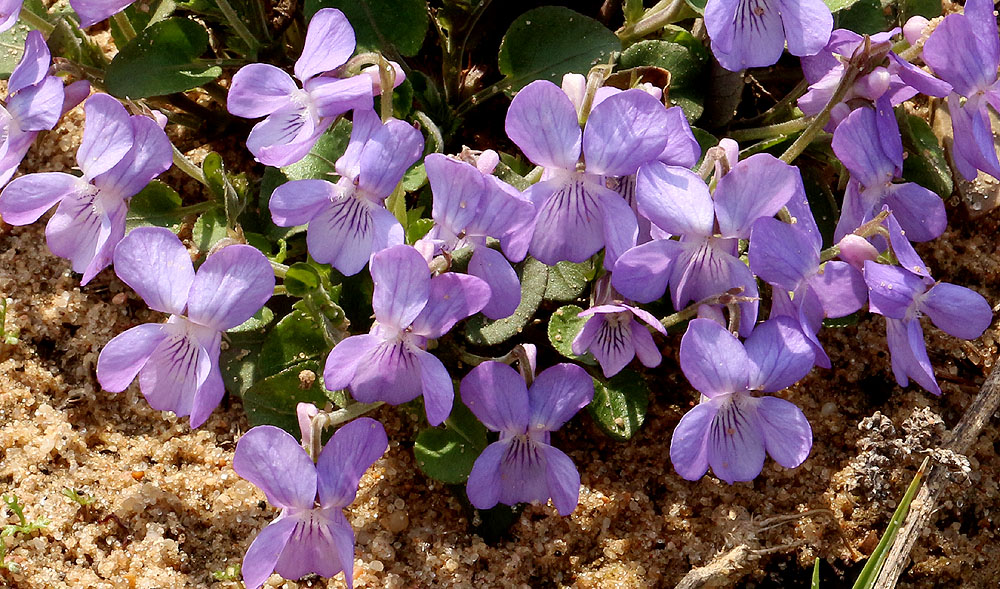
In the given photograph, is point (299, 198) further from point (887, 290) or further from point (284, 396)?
point (887, 290)

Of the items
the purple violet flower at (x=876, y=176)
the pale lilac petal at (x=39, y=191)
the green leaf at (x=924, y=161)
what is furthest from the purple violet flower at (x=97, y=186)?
the green leaf at (x=924, y=161)

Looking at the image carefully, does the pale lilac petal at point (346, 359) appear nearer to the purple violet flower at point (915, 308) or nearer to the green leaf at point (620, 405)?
the green leaf at point (620, 405)

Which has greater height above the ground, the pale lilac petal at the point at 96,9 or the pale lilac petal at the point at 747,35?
the pale lilac petal at the point at 96,9

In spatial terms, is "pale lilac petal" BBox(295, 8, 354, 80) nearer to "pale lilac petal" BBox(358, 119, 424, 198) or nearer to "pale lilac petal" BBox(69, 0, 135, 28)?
"pale lilac petal" BBox(358, 119, 424, 198)

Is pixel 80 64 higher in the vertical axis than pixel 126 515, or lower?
higher

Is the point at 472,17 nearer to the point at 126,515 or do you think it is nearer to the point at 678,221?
the point at 678,221

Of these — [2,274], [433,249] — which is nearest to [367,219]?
[433,249]

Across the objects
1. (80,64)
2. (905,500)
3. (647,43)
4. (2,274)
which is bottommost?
(905,500)
